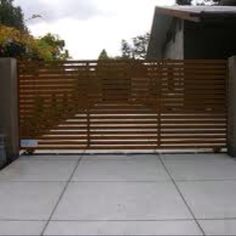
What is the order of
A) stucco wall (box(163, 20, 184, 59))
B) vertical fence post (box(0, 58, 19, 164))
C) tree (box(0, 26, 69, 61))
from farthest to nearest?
stucco wall (box(163, 20, 184, 59))
tree (box(0, 26, 69, 61))
vertical fence post (box(0, 58, 19, 164))

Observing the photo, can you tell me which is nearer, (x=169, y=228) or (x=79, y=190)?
(x=169, y=228)

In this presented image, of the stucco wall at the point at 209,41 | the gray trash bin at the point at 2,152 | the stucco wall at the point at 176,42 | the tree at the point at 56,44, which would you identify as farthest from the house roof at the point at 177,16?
the gray trash bin at the point at 2,152

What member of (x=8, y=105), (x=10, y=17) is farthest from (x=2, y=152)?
(x=10, y=17)

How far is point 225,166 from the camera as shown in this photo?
438 inches

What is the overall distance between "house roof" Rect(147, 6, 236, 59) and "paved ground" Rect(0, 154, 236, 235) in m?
6.40

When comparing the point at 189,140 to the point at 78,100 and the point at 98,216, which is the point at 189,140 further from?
the point at 98,216

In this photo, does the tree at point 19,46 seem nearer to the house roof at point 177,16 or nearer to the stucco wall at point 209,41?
the house roof at point 177,16

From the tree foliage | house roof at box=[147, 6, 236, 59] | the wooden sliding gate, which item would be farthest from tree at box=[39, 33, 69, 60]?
the wooden sliding gate

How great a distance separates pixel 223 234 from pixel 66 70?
23.2ft

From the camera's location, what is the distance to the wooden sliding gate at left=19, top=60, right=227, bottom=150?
1284cm

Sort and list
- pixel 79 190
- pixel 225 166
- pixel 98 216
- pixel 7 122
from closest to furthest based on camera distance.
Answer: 1. pixel 98 216
2. pixel 79 190
3. pixel 225 166
4. pixel 7 122

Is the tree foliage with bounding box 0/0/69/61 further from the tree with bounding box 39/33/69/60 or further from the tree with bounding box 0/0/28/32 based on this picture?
the tree with bounding box 0/0/28/32

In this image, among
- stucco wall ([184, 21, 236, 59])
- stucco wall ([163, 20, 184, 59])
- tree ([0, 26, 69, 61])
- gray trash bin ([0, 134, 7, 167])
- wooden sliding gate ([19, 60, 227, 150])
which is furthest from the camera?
stucco wall ([163, 20, 184, 59])

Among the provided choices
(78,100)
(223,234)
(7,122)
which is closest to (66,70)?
(78,100)
